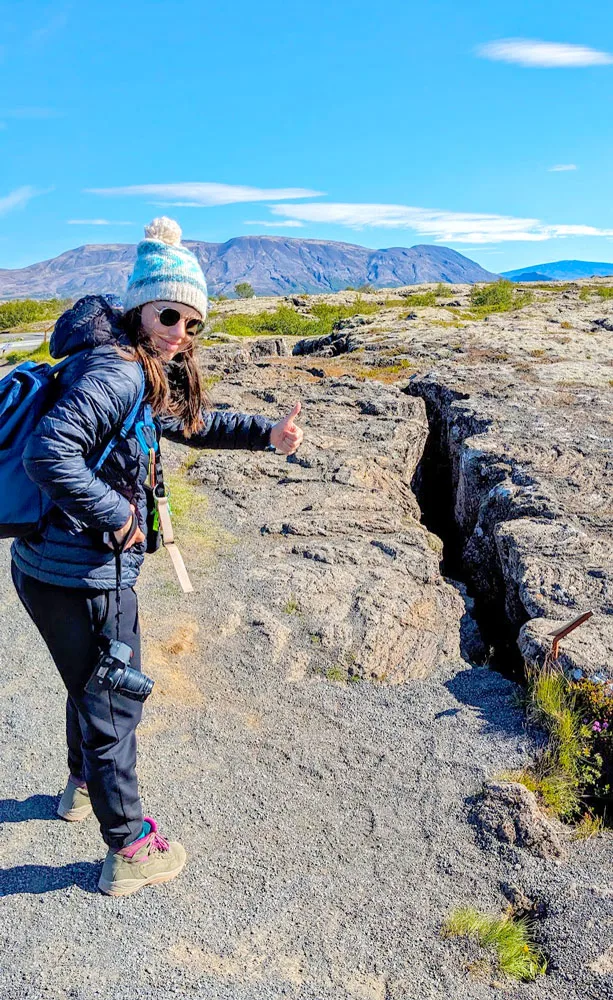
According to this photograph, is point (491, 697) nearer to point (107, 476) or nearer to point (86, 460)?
point (107, 476)

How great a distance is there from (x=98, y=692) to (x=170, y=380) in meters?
1.74

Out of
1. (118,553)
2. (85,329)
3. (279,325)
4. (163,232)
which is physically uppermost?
(279,325)

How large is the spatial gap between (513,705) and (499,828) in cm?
157

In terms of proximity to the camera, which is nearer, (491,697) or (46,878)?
(46,878)

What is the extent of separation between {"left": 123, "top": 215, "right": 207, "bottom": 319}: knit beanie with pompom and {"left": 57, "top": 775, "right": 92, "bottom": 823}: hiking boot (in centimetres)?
325

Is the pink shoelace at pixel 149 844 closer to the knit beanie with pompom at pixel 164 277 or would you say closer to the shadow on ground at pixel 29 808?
the shadow on ground at pixel 29 808

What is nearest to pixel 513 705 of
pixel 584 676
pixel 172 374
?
pixel 584 676

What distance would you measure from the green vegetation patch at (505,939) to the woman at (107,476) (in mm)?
2033

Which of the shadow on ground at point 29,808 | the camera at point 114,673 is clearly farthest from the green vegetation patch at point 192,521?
the camera at point 114,673

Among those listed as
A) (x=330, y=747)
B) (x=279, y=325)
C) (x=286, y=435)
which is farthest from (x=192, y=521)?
(x=279, y=325)

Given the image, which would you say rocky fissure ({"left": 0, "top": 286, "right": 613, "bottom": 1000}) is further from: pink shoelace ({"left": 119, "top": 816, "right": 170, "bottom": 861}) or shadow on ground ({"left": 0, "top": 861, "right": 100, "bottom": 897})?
pink shoelace ({"left": 119, "top": 816, "right": 170, "bottom": 861})

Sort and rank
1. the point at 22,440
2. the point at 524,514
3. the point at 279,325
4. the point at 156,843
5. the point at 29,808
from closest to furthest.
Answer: the point at 22,440
the point at 156,843
the point at 29,808
the point at 524,514
the point at 279,325

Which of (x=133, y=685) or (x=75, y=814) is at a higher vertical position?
(x=133, y=685)

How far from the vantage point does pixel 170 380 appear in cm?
393
